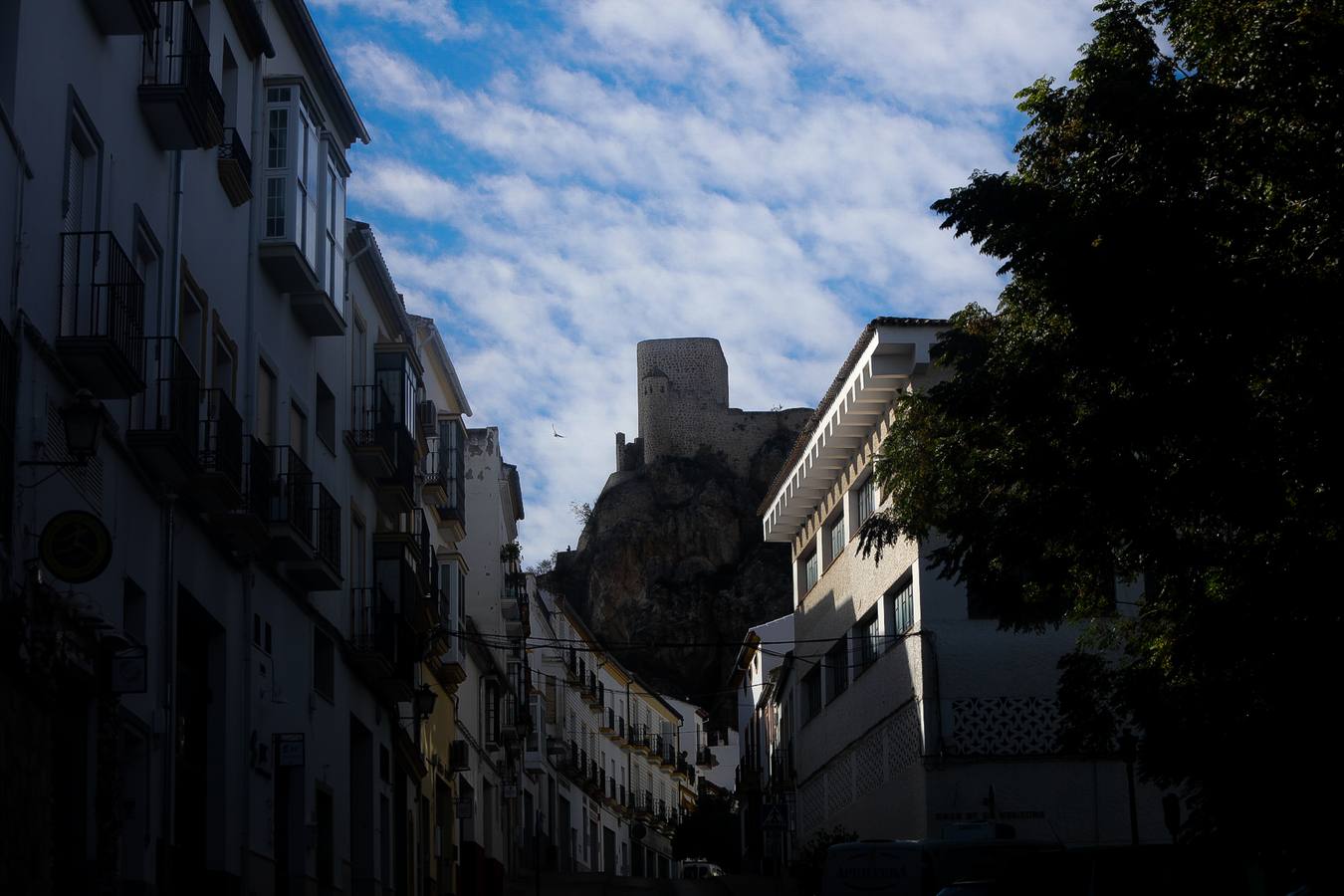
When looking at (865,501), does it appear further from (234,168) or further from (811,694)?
(234,168)

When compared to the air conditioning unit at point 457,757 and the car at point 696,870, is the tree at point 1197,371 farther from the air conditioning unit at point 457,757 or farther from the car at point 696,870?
the car at point 696,870

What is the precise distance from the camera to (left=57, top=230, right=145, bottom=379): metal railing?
12633mm

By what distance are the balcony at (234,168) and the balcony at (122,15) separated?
151 inches

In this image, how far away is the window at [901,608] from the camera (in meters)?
29.5

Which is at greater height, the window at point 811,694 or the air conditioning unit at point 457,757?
the window at point 811,694

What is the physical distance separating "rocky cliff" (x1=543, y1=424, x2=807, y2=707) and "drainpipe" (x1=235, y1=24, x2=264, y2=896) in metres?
65.2

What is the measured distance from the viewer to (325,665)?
73.9 feet

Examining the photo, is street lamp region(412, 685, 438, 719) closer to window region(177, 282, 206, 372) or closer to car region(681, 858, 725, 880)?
window region(177, 282, 206, 372)

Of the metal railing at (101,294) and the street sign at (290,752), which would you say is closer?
the metal railing at (101,294)

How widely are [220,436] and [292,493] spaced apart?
2773 millimetres

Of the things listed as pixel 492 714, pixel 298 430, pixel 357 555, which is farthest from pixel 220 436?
pixel 492 714

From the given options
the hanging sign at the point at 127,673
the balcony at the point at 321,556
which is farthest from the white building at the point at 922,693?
the hanging sign at the point at 127,673

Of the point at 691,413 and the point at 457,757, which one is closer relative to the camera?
the point at 457,757

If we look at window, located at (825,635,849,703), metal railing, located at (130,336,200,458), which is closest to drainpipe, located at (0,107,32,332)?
metal railing, located at (130,336,200,458)
